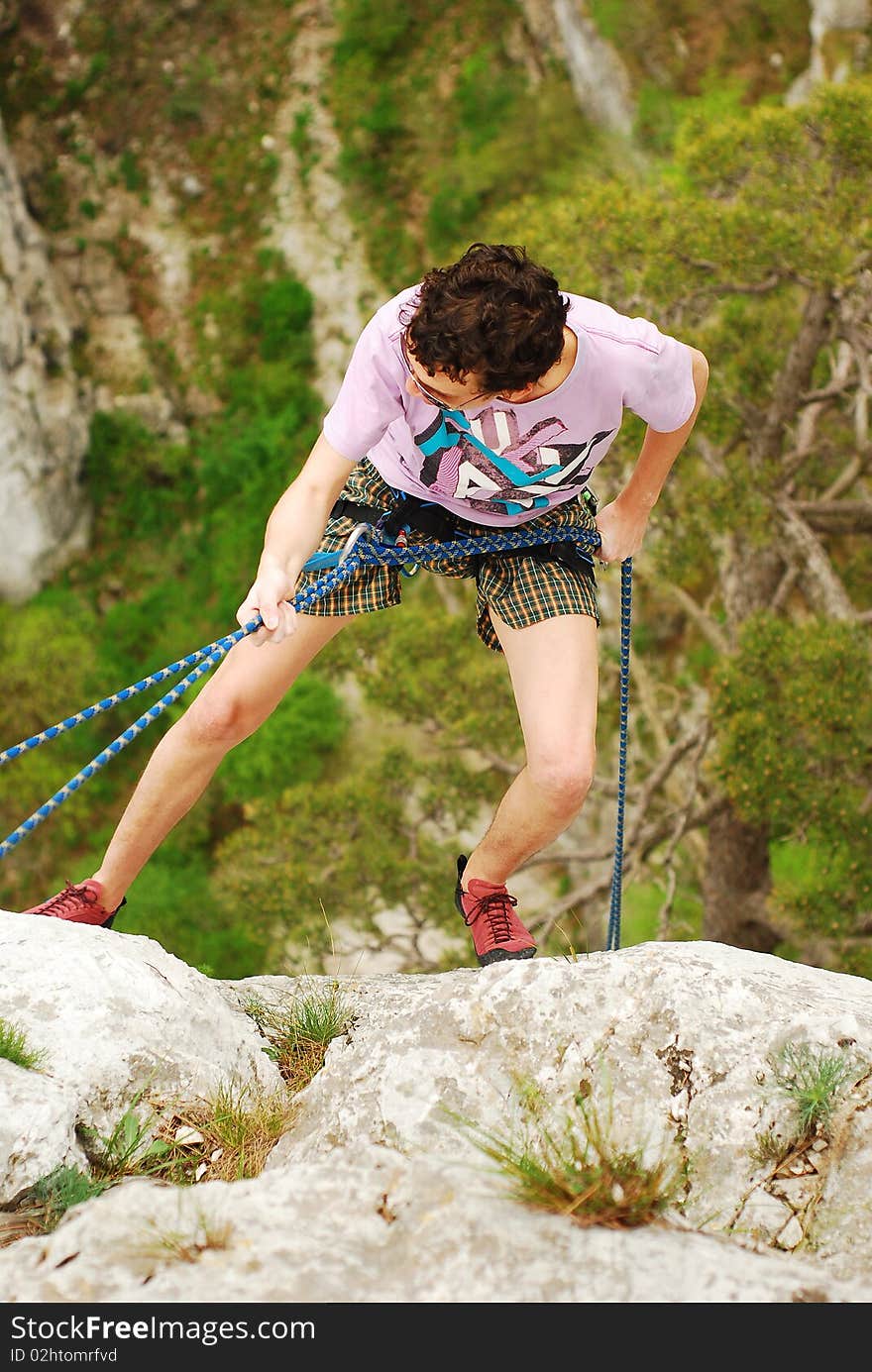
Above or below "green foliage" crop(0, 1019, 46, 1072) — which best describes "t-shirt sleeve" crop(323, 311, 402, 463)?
above

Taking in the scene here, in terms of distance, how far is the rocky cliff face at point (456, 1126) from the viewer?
1.61 meters

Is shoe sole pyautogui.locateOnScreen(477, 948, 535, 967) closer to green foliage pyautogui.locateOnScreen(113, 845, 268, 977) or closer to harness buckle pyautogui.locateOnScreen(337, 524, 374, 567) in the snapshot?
harness buckle pyautogui.locateOnScreen(337, 524, 374, 567)

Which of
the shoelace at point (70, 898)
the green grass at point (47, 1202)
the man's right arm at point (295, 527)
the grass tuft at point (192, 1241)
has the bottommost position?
the green grass at point (47, 1202)

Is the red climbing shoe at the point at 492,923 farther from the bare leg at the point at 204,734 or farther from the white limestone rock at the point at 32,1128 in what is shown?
the white limestone rock at the point at 32,1128

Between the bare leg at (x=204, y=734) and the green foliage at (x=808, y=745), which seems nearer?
the bare leg at (x=204, y=734)

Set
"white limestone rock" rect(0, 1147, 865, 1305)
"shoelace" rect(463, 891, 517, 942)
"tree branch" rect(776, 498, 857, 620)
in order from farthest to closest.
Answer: "tree branch" rect(776, 498, 857, 620) < "shoelace" rect(463, 891, 517, 942) < "white limestone rock" rect(0, 1147, 865, 1305)

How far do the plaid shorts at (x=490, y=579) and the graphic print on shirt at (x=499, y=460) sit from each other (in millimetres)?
171

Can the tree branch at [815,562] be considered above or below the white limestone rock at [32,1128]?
below

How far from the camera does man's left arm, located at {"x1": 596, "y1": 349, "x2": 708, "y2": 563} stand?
292cm

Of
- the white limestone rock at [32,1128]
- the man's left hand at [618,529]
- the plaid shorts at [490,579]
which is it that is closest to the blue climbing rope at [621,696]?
the man's left hand at [618,529]

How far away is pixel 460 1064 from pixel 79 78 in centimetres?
2214

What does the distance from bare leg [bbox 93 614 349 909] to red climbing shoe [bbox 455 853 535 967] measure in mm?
771

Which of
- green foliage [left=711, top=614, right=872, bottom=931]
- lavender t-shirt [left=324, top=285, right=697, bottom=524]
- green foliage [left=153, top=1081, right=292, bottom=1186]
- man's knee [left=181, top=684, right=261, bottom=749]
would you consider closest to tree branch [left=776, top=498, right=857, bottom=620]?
green foliage [left=711, top=614, right=872, bottom=931]

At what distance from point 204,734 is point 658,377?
1422 millimetres
